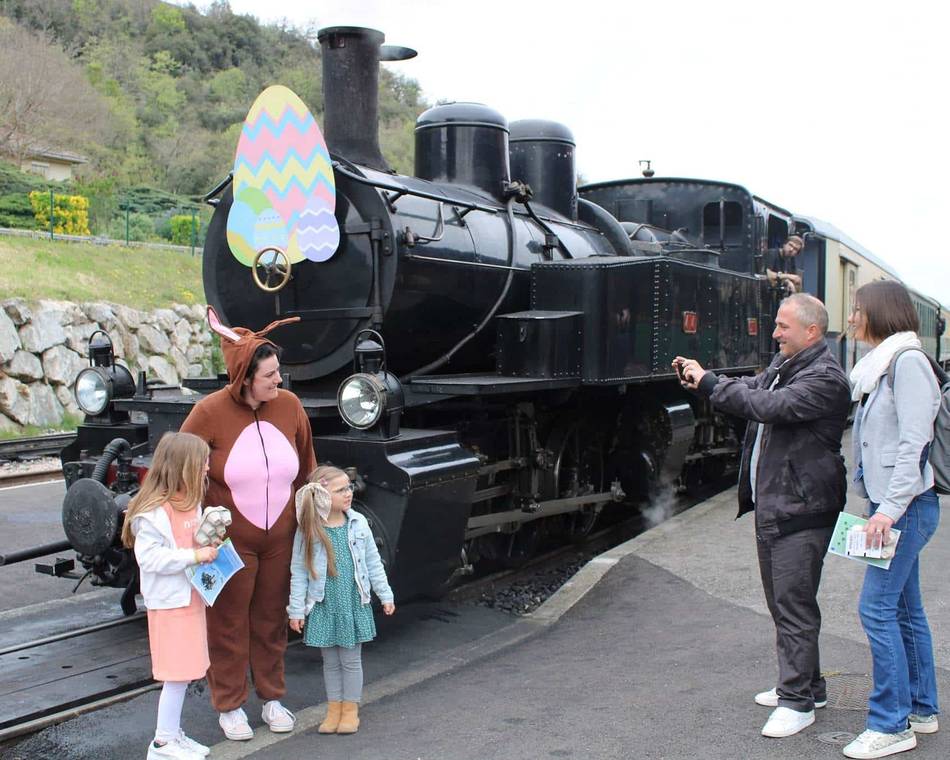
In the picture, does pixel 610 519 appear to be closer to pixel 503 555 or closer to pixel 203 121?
pixel 503 555

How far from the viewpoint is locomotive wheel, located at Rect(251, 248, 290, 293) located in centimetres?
518

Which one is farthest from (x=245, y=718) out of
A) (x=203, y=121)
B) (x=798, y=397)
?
(x=203, y=121)

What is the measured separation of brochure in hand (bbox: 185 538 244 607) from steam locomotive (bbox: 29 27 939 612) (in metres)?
1.03

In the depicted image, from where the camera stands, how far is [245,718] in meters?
3.67

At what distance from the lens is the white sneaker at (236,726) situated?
142 inches

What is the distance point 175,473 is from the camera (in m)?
3.39

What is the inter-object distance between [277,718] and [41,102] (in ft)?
108

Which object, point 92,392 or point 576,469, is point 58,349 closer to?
point 92,392

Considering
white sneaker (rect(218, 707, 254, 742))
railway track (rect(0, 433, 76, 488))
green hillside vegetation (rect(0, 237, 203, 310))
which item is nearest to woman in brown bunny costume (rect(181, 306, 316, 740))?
white sneaker (rect(218, 707, 254, 742))

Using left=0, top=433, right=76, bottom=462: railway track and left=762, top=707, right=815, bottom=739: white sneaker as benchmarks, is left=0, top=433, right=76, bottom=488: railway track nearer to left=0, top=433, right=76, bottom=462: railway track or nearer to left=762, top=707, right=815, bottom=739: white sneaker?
left=0, top=433, right=76, bottom=462: railway track

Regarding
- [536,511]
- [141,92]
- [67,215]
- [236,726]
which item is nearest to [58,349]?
[67,215]

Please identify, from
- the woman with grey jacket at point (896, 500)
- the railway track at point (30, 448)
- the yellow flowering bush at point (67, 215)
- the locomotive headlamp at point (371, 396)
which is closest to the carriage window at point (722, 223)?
the locomotive headlamp at point (371, 396)

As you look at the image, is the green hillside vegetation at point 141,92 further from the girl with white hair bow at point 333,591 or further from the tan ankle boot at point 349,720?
the tan ankle boot at point 349,720

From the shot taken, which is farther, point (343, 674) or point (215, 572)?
point (343, 674)
